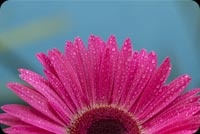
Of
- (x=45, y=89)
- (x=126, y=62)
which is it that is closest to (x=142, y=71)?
(x=126, y=62)

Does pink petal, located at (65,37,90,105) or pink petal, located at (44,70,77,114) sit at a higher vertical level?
pink petal, located at (65,37,90,105)

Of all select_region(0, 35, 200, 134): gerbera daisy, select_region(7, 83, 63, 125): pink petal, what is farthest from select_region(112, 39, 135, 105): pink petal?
select_region(7, 83, 63, 125): pink petal

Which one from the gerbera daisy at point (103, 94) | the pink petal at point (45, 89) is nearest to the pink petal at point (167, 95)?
the gerbera daisy at point (103, 94)

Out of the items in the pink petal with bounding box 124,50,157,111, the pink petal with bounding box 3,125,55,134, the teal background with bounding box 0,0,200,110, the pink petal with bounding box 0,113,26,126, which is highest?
the teal background with bounding box 0,0,200,110

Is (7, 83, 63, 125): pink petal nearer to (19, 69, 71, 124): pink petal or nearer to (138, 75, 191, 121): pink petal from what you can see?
(19, 69, 71, 124): pink petal

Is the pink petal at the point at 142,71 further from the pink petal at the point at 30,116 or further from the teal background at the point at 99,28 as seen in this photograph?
the pink petal at the point at 30,116

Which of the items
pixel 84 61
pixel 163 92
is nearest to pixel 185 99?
pixel 163 92
